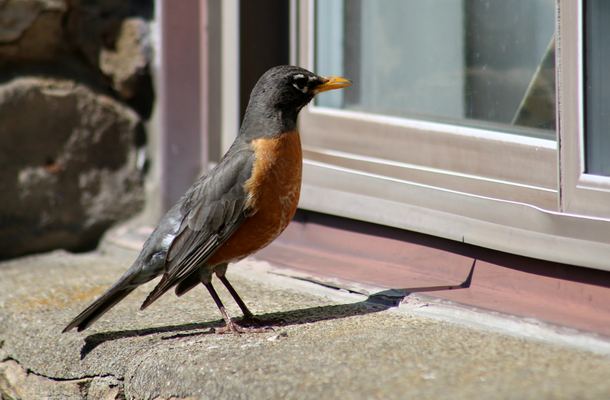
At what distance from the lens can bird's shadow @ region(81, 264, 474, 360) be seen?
267cm

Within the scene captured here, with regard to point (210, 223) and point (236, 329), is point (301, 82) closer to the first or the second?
point (210, 223)

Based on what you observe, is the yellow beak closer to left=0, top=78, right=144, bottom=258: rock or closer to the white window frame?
the white window frame

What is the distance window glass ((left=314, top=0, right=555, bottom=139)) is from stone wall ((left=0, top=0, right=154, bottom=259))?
4.34ft

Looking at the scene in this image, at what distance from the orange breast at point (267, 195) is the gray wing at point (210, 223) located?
0.04m

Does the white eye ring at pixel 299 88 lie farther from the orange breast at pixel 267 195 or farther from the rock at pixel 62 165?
the rock at pixel 62 165

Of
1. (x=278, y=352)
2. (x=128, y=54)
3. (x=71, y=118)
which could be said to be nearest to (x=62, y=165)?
(x=71, y=118)

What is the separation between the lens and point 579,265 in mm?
2420

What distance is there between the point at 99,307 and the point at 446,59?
6.96ft

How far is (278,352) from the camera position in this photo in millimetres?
2334

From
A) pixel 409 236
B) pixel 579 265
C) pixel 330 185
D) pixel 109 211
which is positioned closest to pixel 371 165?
pixel 330 185

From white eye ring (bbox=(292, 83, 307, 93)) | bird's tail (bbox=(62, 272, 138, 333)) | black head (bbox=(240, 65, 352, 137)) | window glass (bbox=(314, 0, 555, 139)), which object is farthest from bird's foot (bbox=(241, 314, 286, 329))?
window glass (bbox=(314, 0, 555, 139))

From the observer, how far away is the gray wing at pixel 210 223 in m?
2.64

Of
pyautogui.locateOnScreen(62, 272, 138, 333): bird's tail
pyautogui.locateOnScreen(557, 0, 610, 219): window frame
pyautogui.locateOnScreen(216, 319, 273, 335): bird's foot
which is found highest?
pyautogui.locateOnScreen(557, 0, 610, 219): window frame

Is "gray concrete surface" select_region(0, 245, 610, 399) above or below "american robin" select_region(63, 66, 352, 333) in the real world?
below
